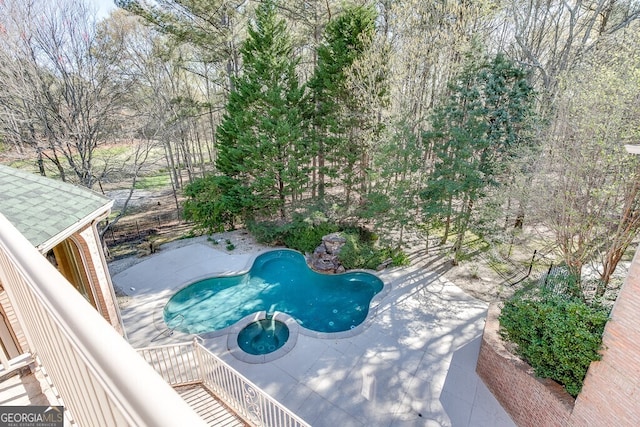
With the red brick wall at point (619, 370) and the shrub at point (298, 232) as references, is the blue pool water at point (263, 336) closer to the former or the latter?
the shrub at point (298, 232)

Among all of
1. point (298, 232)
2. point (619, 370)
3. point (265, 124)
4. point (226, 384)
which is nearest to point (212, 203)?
point (298, 232)

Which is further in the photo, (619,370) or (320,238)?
(320,238)

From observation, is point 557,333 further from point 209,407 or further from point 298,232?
point 298,232

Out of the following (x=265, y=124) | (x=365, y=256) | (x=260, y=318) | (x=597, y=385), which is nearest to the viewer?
(x=597, y=385)

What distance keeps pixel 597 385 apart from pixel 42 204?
9.24m

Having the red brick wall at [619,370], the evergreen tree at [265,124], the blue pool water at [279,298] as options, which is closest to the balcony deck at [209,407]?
the blue pool water at [279,298]

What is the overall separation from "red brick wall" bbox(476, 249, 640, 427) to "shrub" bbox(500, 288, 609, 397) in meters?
0.17

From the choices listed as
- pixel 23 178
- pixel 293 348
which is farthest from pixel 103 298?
pixel 293 348

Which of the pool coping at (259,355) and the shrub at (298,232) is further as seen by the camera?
the shrub at (298,232)

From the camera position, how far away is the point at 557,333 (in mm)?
5609

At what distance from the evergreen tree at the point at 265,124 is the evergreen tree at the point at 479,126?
613 centimetres

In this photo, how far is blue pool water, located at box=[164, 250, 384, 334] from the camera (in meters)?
9.92

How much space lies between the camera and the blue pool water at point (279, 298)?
32.6 feet

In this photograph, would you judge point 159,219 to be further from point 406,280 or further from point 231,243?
point 406,280
